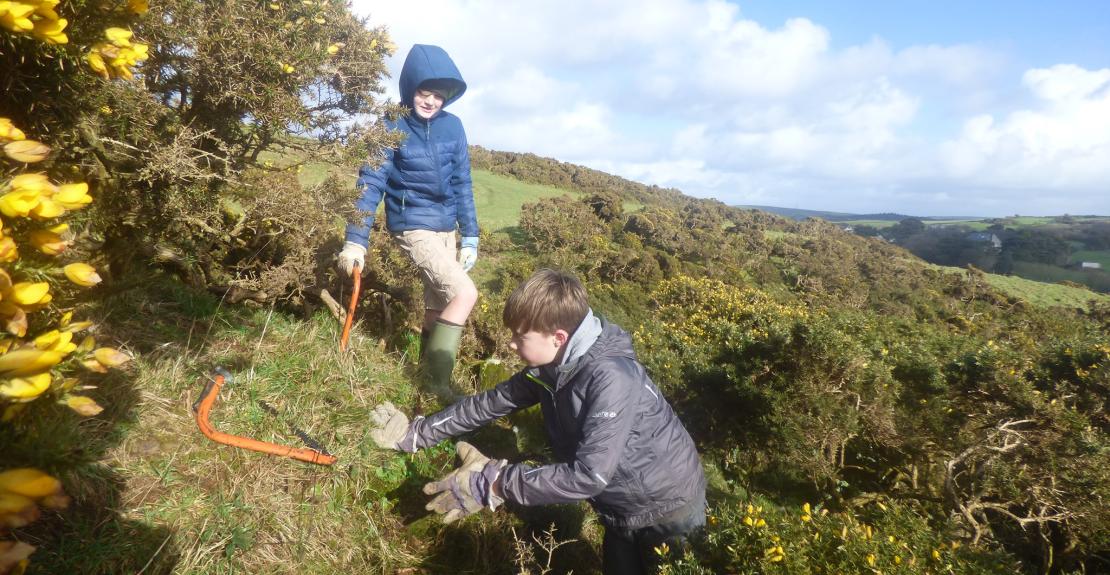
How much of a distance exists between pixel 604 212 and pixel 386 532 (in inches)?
752

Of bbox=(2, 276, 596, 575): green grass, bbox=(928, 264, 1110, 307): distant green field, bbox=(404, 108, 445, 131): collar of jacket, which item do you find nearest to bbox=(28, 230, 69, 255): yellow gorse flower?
bbox=(2, 276, 596, 575): green grass

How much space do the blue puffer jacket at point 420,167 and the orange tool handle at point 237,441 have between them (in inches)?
56.5

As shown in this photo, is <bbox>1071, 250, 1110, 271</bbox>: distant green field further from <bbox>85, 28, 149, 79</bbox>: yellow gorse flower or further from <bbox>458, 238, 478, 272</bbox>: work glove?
<bbox>85, 28, 149, 79</bbox>: yellow gorse flower

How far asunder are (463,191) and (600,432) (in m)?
2.62

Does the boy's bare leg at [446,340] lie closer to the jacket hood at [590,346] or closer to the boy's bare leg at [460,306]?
the boy's bare leg at [460,306]

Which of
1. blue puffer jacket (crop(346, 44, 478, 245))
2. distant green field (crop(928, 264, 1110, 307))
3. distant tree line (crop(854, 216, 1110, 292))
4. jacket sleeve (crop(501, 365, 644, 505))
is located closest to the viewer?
jacket sleeve (crop(501, 365, 644, 505))

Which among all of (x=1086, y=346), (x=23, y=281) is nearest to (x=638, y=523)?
(x=23, y=281)

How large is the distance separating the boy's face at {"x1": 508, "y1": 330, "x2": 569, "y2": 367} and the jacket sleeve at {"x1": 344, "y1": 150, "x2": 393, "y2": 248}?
1632mm

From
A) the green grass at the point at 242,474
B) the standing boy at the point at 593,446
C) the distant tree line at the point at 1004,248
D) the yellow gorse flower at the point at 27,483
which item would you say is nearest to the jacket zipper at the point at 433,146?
the green grass at the point at 242,474

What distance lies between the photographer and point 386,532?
2748 millimetres

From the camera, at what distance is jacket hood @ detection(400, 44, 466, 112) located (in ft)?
11.9

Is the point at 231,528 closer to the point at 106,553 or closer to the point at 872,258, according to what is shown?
the point at 106,553

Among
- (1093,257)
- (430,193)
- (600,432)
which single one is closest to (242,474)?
(600,432)

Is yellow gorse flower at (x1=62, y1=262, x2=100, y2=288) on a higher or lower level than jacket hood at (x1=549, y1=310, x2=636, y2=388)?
higher
